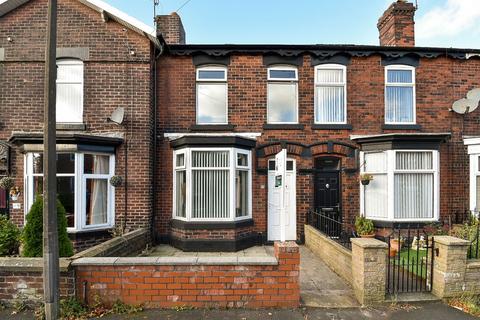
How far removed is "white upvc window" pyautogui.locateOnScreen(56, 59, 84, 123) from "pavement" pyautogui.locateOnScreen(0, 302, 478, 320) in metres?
5.52

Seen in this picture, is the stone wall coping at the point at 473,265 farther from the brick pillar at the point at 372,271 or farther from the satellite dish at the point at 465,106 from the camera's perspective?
the satellite dish at the point at 465,106

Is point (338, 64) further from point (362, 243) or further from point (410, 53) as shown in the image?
point (362, 243)

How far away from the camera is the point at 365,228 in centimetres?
850

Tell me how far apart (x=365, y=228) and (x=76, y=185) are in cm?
773

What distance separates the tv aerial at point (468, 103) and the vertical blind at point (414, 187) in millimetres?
1834

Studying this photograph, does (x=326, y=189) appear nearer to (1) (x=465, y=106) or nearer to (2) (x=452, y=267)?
(2) (x=452, y=267)

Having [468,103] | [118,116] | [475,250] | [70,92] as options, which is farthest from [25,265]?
[468,103]

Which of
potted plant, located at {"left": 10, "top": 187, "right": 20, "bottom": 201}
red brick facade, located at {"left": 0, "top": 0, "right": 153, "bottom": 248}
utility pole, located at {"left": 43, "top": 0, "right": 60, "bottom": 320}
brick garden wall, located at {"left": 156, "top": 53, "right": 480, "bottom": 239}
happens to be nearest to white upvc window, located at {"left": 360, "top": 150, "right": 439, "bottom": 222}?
brick garden wall, located at {"left": 156, "top": 53, "right": 480, "bottom": 239}

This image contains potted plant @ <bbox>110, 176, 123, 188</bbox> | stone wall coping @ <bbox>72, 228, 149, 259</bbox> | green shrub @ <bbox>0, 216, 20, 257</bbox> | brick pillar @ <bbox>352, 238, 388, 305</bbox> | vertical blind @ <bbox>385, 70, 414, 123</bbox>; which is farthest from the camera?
vertical blind @ <bbox>385, 70, 414, 123</bbox>

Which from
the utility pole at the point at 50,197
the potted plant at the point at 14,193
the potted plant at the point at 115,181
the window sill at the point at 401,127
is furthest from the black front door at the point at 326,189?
the potted plant at the point at 14,193

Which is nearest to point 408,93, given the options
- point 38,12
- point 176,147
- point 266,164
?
point 266,164

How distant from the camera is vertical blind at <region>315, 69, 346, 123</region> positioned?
956 cm

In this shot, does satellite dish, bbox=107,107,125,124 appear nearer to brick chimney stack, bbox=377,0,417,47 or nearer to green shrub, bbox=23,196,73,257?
green shrub, bbox=23,196,73,257

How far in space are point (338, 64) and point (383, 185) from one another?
155 inches
